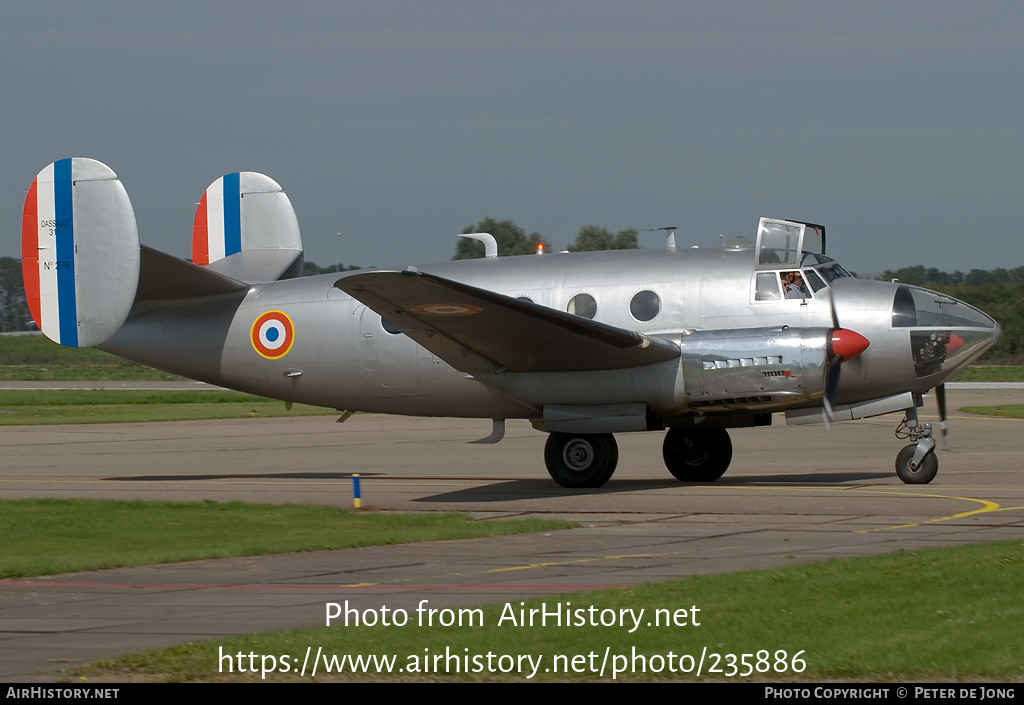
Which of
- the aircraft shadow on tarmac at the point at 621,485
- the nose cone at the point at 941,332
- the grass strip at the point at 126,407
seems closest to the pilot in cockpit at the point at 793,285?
the nose cone at the point at 941,332

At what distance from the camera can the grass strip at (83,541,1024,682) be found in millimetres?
7074

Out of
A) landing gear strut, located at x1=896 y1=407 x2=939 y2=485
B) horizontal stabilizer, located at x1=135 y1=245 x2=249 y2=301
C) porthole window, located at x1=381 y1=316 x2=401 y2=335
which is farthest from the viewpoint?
horizontal stabilizer, located at x1=135 y1=245 x2=249 y2=301

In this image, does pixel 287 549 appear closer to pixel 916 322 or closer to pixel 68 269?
pixel 68 269

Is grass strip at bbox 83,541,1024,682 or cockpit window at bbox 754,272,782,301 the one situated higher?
cockpit window at bbox 754,272,782,301

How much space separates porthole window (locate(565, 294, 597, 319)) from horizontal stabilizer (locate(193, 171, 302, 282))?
6907mm

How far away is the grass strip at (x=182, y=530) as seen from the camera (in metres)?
12.5

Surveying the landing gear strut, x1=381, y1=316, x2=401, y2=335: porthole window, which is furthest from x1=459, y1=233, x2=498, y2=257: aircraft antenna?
the landing gear strut

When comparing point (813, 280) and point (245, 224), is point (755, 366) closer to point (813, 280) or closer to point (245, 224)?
point (813, 280)

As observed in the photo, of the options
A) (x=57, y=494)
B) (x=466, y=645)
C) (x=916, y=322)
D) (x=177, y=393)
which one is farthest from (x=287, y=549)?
(x=177, y=393)

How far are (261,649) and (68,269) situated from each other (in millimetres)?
13312

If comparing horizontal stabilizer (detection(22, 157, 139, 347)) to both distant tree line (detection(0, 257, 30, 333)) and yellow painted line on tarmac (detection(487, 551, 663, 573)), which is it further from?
distant tree line (detection(0, 257, 30, 333))

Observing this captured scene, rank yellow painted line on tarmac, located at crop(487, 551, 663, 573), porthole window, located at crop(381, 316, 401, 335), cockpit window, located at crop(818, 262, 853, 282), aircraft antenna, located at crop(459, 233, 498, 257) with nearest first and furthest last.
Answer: yellow painted line on tarmac, located at crop(487, 551, 663, 573) < cockpit window, located at crop(818, 262, 853, 282) < porthole window, located at crop(381, 316, 401, 335) < aircraft antenna, located at crop(459, 233, 498, 257)

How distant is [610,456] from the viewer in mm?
18719

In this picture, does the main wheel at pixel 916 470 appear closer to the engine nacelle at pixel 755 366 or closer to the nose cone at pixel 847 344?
the nose cone at pixel 847 344
